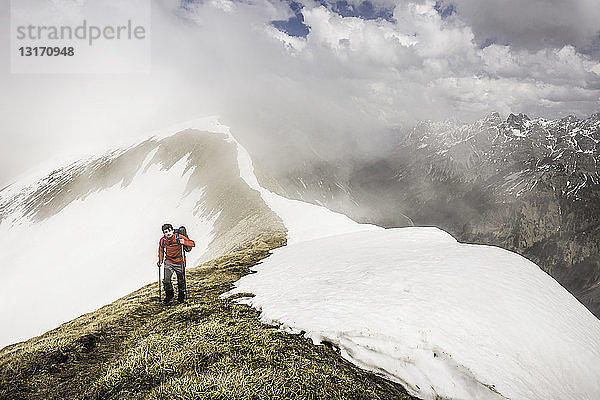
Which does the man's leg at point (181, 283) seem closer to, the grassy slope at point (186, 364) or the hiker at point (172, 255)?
the hiker at point (172, 255)

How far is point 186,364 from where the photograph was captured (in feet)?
32.4

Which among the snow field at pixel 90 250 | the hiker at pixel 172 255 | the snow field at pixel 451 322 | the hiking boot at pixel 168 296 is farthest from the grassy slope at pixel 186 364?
the snow field at pixel 90 250

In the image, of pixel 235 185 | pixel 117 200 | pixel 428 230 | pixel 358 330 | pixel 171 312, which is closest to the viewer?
pixel 358 330

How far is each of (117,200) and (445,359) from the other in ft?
300

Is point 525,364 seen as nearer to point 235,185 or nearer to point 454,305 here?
point 454,305

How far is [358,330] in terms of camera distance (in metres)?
11.2

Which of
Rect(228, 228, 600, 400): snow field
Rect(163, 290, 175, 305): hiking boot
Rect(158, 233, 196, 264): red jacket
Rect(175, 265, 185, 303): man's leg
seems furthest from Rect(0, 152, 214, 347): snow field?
Rect(228, 228, 600, 400): snow field

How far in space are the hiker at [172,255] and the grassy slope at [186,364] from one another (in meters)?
1.94

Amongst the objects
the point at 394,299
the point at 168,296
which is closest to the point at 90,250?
the point at 168,296

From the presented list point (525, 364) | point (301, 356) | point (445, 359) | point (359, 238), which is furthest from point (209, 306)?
Result: point (359, 238)

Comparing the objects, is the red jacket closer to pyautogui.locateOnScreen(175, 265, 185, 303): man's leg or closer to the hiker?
the hiker

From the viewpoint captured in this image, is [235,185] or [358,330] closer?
[358,330]

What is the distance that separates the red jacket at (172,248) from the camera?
16156 millimetres

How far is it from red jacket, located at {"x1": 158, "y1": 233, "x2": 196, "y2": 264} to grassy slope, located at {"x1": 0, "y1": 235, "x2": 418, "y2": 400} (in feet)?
9.08
